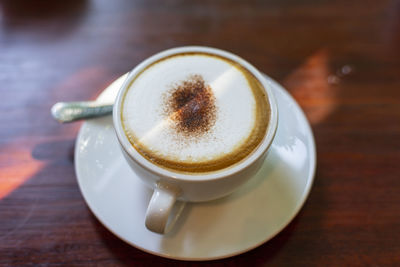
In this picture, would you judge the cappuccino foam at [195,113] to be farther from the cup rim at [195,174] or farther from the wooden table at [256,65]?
the wooden table at [256,65]

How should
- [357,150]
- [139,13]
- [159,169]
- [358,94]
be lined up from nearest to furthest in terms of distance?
[159,169] < [357,150] < [358,94] < [139,13]

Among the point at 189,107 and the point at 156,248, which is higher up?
the point at 189,107

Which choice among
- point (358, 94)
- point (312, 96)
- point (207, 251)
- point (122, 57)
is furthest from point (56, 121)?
point (358, 94)

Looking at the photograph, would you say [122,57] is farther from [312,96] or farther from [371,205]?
[371,205]

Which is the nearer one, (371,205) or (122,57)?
(371,205)

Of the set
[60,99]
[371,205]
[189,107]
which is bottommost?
[371,205]

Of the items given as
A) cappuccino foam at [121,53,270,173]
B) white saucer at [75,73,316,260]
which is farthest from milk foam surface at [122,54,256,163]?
white saucer at [75,73,316,260]

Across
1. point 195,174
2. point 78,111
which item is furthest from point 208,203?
point 78,111

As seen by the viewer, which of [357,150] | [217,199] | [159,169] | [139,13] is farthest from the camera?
[139,13]

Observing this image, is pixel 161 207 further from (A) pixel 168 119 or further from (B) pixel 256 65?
(B) pixel 256 65
